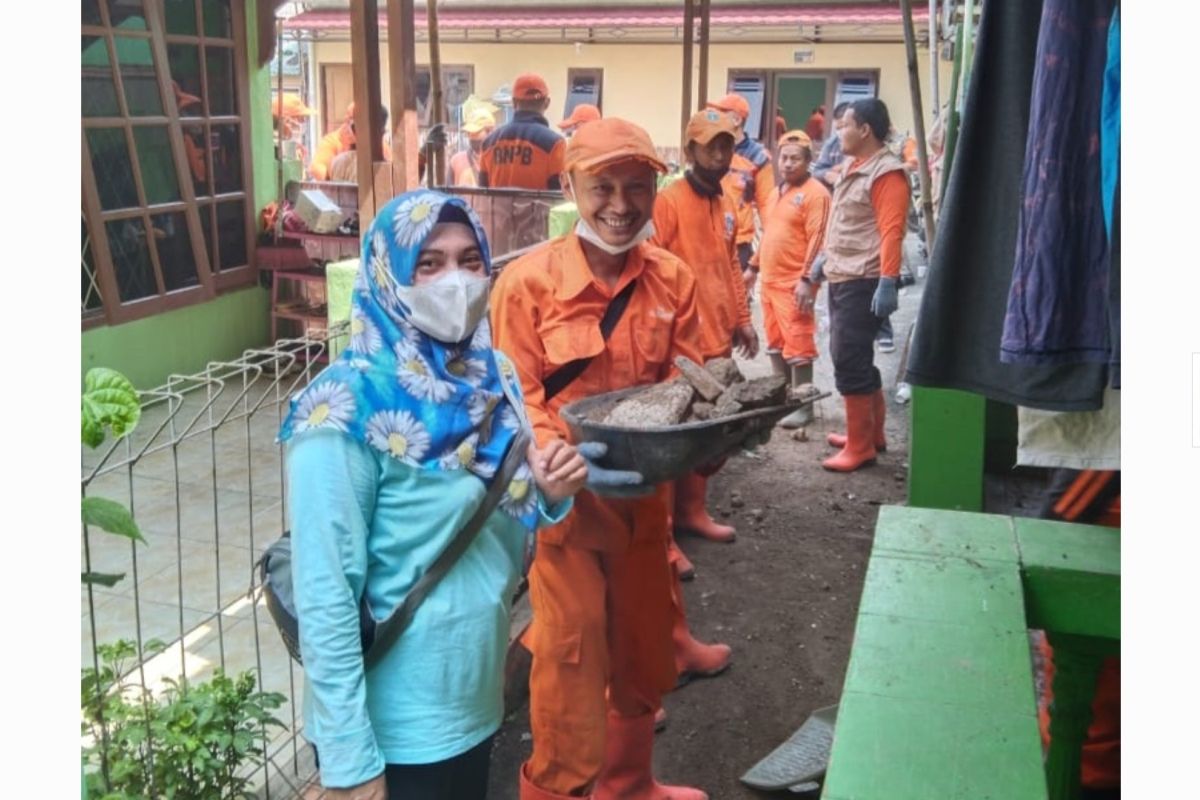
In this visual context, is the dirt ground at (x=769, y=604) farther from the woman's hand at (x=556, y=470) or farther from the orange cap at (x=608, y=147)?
the orange cap at (x=608, y=147)

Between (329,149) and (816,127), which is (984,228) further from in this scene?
(816,127)

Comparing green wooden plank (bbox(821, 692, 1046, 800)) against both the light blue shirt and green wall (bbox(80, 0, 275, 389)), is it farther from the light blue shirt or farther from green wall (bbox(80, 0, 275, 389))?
green wall (bbox(80, 0, 275, 389))

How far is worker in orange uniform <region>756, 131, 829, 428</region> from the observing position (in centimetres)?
694

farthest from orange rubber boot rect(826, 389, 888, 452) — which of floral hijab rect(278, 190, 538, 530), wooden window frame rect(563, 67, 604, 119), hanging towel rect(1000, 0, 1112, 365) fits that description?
wooden window frame rect(563, 67, 604, 119)

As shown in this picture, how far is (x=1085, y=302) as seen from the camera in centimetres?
185

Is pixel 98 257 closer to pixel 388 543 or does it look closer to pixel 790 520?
pixel 790 520

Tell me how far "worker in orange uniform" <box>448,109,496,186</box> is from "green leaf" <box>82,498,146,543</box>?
8038mm

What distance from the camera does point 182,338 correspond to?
751 centimetres

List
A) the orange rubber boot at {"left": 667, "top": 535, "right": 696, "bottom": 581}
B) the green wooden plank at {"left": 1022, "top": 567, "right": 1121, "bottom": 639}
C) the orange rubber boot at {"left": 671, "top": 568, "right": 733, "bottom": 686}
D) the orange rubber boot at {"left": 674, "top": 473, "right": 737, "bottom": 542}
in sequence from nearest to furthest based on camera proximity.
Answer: the green wooden plank at {"left": 1022, "top": 567, "right": 1121, "bottom": 639} → the orange rubber boot at {"left": 671, "top": 568, "right": 733, "bottom": 686} → the orange rubber boot at {"left": 667, "top": 535, "right": 696, "bottom": 581} → the orange rubber boot at {"left": 674, "top": 473, "right": 737, "bottom": 542}

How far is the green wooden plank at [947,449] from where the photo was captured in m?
3.51

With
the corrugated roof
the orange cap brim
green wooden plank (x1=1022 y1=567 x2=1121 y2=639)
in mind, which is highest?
the corrugated roof

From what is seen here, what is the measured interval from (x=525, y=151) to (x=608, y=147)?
538 cm

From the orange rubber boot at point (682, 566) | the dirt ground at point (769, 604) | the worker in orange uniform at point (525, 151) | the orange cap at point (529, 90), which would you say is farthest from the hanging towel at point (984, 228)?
the orange cap at point (529, 90)

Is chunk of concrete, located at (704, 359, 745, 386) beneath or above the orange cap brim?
beneath
